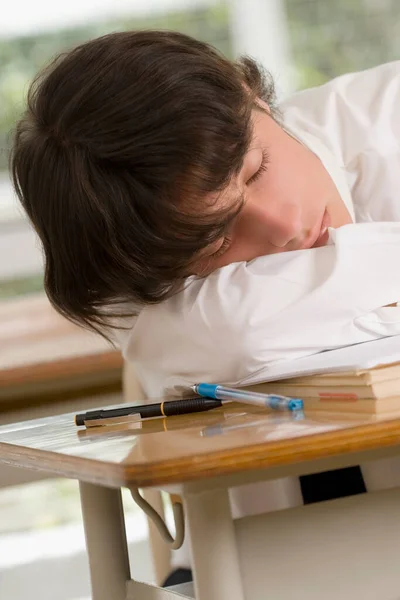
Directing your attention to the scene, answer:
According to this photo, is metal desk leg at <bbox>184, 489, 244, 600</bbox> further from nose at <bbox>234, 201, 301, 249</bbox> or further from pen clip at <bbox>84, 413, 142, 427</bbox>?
nose at <bbox>234, 201, 301, 249</bbox>

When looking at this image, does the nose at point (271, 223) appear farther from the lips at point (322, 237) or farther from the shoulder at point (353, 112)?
the shoulder at point (353, 112)

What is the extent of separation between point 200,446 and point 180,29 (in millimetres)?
4092

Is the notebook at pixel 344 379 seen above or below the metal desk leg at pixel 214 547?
above

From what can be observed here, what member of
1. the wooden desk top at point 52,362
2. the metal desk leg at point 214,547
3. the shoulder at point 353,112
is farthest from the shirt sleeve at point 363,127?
the wooden desk top at point 52,362

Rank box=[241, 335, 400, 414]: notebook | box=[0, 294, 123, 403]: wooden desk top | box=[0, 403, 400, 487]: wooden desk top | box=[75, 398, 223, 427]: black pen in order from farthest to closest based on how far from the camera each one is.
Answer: box=[0, 294, 123, 403]: wooden desk top, box=[75, 398, 223, 427]: black pen, box=[241, 335, 400, 414]: notebook, box=[0, 403, 400, 487]: wooden desk top

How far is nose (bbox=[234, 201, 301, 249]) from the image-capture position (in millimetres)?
1082

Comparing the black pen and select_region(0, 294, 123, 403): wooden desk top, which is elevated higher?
the black pen

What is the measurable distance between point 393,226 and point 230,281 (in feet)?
0.60

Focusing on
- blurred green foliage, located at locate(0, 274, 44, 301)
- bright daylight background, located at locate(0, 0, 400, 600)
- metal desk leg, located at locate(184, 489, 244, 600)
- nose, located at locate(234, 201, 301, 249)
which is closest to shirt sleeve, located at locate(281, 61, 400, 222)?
nose, located at locate(234, 201, 301, 249)

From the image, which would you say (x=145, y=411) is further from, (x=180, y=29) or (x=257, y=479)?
(x=180, y=29)

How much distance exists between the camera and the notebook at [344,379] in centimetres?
79

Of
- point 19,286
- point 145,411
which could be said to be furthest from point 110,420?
point 19,286

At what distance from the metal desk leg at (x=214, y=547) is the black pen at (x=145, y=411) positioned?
239mm

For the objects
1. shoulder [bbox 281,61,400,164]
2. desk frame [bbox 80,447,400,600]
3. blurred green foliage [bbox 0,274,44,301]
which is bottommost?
blurred green foliage [bbox 0,274,44,301]
